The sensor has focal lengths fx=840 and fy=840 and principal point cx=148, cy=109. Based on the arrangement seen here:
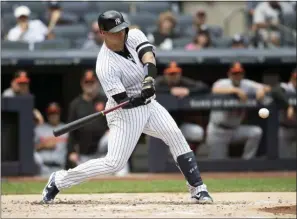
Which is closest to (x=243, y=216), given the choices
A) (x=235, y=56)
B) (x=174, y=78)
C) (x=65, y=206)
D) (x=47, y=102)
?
(x=65, y=206)

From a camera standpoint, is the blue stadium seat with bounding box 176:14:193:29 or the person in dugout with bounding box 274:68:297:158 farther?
the blue stadium seat with bounding box 176:14:193:29

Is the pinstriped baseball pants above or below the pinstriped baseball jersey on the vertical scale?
below

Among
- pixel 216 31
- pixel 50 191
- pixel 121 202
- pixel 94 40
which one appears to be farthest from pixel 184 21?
pixel 50 191

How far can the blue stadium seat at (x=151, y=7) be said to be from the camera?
13.9 m

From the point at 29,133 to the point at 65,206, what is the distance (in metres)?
4.70

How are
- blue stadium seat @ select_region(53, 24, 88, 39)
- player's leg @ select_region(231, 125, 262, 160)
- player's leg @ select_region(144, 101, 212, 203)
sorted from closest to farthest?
player's leg @ select_region(144, 101, 212, 203), player's leg @ select_region(231, 125, 262, 160), blue stadium seat @ select_region(53, 24, 88, 39)

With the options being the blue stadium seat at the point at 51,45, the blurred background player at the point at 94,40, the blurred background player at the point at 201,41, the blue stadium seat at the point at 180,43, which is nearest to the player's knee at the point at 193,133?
the blurred background player at the point at 201,41

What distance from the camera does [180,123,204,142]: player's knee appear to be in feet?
37.2

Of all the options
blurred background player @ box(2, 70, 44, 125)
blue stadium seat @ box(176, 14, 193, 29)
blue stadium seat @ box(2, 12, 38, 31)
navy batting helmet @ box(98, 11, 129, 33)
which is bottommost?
blurred background player @ box(2, 70, 44, 125)

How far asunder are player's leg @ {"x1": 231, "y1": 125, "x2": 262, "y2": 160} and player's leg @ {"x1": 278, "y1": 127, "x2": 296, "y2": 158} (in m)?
0.31

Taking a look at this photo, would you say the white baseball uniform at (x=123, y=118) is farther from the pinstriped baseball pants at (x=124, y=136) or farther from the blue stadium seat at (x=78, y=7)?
the blue stadium seat at (x=78, y=7)

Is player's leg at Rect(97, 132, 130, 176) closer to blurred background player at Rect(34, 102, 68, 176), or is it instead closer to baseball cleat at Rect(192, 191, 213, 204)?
blurred background player at Rect(34, 102, 68, 176)

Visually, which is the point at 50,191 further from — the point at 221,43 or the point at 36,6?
the point at 36,6

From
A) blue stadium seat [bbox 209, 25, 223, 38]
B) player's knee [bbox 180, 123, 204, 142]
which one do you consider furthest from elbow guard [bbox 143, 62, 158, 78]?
blue stadium seat [bbox 209, 25, 223, 38]
